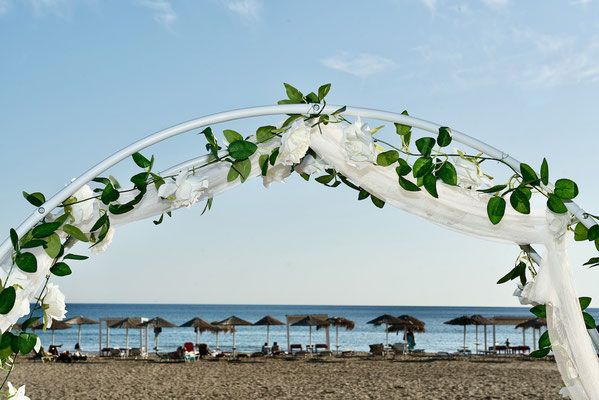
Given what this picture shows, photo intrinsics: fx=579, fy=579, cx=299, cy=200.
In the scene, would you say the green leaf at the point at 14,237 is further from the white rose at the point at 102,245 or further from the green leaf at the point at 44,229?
the white rose at the point at 102,245

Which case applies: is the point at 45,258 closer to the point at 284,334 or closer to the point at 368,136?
the point at 368,136

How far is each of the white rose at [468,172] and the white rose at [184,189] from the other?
109 cm

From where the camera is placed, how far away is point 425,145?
8.12ft

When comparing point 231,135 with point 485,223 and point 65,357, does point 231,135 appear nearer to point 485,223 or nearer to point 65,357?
point 485,223

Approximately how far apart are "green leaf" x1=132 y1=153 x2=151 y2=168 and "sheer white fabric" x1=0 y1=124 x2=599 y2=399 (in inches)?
5.1

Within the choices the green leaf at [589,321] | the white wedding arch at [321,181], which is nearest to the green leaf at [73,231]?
the white wedding arch at [321,181]

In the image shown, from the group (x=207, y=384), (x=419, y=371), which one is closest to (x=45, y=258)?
(x=207, y=384)

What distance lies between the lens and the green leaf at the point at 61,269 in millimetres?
2443

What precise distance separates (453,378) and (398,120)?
12.5 meters

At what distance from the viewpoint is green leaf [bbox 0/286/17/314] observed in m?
2.27

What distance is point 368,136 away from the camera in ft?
7.72

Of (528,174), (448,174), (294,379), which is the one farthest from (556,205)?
(294,379)

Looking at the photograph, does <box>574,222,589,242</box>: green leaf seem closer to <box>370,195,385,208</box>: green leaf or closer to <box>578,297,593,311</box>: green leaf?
<box>578,297,593,311</box>: green leaf

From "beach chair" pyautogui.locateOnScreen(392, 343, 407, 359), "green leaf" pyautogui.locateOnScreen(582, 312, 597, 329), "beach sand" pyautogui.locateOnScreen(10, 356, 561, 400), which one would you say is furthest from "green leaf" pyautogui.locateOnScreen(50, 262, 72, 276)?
"beach chair" pyautogui.locateOnScreen(392, 343, 407, 359)
